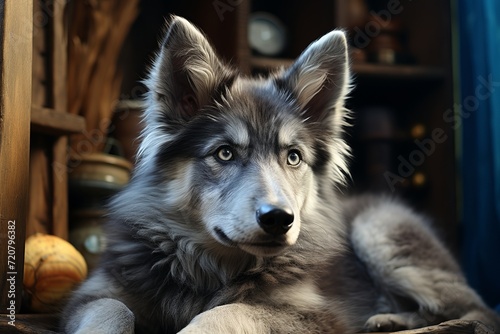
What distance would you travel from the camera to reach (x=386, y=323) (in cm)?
275

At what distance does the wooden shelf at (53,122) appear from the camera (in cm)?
304

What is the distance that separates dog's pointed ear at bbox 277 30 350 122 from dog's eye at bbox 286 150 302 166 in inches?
10.5

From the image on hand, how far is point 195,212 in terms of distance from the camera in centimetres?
232

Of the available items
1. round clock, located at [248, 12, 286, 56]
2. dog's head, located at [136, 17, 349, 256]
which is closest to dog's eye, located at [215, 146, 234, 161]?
dog's head, located at [136, 17, 349, 256]

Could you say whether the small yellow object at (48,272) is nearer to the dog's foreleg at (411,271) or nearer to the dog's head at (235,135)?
the dog's head at (235,135)

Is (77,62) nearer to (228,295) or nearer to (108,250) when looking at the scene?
(108,250)

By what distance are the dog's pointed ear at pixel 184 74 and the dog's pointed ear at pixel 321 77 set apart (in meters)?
0.30

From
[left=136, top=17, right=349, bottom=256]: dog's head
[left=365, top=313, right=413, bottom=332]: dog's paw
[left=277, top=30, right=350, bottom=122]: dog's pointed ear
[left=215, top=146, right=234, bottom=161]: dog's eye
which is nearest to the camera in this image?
[left=136, top=17, right=349, bottom=256]: dog's head

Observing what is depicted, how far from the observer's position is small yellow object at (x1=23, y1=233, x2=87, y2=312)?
2643mm

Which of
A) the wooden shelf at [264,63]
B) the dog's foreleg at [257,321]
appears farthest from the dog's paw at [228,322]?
the wooden shelf at [264,63]

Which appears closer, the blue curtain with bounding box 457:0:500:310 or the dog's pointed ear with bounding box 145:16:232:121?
the dog's pointed ear with bounding box 145:16:232:121

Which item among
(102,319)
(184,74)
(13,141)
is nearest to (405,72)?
(184,74)

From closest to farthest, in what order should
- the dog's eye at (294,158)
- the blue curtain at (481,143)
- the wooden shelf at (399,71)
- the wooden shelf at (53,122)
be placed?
the dog's eye at (294,158) < the wooden shelf at (53,122) < the blue curtain at (481,143) < the wooden shelf at (399,71)

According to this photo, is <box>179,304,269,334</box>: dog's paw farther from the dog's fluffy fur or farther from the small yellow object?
the small yellow object
